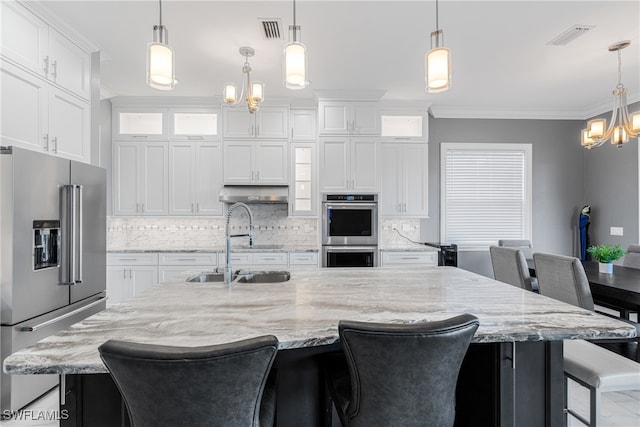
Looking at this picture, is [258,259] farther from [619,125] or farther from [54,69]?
[619,125]

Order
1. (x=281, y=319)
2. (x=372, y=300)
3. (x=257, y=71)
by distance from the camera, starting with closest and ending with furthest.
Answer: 1. (x=281, y=319)
2. (x=372, y=300)
3. (x=257, y=71)

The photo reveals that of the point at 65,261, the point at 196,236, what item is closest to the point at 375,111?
the point at 196,236

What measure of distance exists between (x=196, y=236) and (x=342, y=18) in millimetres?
3398

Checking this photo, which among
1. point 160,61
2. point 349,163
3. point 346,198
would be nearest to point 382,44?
point 349,163

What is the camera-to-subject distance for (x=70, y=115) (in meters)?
2.89

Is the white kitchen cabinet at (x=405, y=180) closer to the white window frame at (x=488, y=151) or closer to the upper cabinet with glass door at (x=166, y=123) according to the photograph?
the white window frame at (x=488, y=151)

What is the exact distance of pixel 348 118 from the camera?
14.3ft

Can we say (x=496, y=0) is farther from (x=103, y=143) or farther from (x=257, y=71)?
(x=103, y=143)

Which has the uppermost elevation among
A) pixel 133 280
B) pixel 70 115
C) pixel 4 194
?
pixel 70 115

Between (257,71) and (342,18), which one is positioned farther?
(257,71)

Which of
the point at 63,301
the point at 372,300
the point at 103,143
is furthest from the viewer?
the point at 103,143

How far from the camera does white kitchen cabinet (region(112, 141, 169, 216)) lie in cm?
448

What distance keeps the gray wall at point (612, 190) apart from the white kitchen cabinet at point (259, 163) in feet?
14.5

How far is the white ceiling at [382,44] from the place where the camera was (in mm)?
2586
